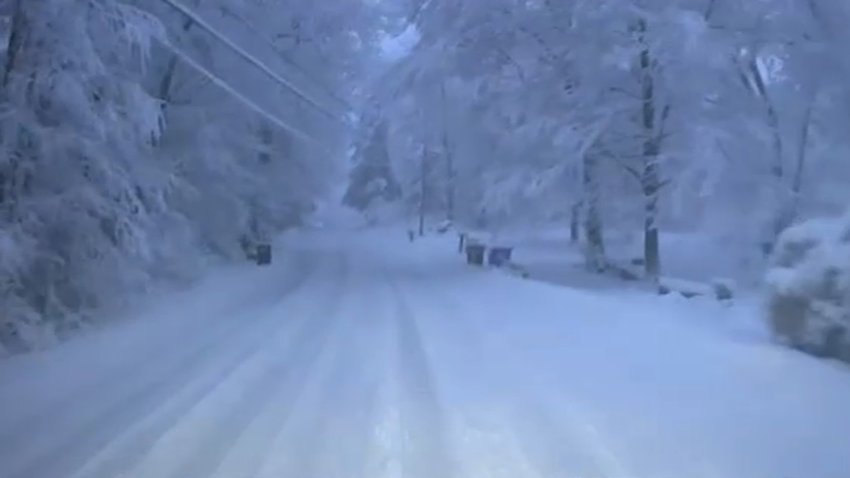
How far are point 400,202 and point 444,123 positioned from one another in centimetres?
3672

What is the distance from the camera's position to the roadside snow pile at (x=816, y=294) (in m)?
8.72

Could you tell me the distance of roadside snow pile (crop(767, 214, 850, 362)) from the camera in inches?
343

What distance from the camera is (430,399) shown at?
26.7 ft

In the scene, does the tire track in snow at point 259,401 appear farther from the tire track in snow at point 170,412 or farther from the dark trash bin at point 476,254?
the dark trash bin at point 476,254

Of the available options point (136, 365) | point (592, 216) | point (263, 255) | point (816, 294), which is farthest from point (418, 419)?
point (263, 255)

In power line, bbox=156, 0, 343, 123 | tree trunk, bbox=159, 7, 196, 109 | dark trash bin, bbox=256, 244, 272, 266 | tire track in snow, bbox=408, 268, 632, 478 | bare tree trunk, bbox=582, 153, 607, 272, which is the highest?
tree trunk, bbox=159, 7, 196, 109

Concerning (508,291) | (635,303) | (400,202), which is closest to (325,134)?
(508,291)

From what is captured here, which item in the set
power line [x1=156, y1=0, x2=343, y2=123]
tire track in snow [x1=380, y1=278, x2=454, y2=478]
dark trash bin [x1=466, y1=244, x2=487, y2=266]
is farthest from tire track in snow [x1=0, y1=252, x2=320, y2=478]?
dark trash bin [x1=466, y1=244, x2=487, y2=266]

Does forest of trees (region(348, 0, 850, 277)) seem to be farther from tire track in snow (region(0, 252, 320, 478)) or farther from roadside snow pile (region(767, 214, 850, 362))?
tire track in snow (region(0, 252, 320, 478))

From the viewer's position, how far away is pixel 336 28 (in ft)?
93.9

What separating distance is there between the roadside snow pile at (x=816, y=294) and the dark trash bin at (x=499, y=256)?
1348 centimetres

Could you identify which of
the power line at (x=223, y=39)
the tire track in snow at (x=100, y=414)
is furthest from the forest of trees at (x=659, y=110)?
the tire track in snow at (x=100, y=414)

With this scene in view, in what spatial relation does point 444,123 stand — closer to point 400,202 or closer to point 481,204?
point 481,204

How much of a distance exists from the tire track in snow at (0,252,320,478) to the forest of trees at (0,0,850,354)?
7.95 feet
